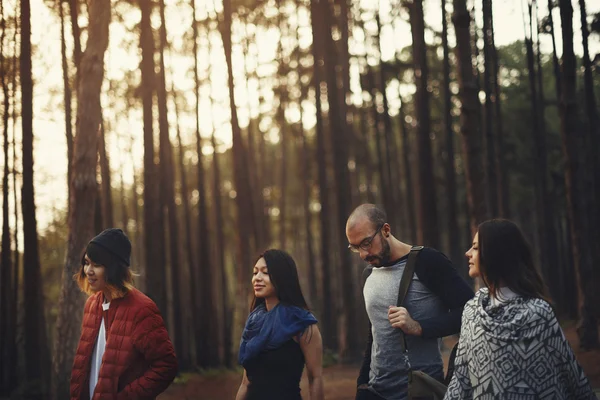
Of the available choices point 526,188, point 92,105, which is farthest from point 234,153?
point 526,188

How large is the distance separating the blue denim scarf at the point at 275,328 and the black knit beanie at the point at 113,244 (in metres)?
0.93

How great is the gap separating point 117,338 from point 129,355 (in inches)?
5.1

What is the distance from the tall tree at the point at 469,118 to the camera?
13.3 metres

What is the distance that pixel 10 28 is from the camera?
20250 millimetres

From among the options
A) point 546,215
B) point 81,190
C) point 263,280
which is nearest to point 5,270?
point 81,190

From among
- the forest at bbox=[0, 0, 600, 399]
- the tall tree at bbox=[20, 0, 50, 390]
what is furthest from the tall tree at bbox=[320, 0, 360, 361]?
the tall tree at bbox=[20, 0, 50, 390]

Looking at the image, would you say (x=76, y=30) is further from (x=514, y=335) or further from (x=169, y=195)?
(x=514, y=335)

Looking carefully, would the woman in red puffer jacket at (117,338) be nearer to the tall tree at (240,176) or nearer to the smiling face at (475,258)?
the smiling face at (475,258)

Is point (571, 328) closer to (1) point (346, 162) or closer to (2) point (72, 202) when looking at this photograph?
(1) point (346, 162)

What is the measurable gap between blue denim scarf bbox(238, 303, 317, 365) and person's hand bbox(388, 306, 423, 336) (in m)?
0.54

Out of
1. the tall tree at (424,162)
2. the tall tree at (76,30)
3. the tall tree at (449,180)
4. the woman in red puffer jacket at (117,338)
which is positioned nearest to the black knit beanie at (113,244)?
the woman in red puffer jacket at (117,338)

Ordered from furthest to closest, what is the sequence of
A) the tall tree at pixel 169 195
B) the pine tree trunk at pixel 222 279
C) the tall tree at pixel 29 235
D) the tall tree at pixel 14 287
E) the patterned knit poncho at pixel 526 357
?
the pine tree trunk at pixel 222 279, the tall tree at pixel 169 195, the tall tree at pixel 14 287, the tall tree at pixel 29 235, the patterned knit poncho at pixel 526 357

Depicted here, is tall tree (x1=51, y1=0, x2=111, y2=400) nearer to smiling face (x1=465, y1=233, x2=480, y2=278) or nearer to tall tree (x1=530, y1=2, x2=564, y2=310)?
smiling face (x1=465, y1=233, x2=480, y2=278)

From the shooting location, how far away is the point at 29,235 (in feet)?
54.9
